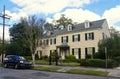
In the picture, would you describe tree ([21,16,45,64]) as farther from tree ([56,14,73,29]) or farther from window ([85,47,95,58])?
tree ([56,14,73,29])

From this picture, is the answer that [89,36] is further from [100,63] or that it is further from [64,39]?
[100,63]

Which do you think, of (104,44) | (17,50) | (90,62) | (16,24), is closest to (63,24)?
(16,24)

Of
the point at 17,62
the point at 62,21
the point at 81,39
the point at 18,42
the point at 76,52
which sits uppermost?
the point at 62,21

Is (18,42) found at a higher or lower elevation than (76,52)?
higher

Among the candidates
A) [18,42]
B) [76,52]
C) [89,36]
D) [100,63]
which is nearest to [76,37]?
[76,52]

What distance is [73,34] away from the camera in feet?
173

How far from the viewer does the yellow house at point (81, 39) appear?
47.4m

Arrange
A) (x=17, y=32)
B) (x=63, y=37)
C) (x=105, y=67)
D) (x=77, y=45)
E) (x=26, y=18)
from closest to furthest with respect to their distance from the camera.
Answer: (x=105, y=67) → (x=26, y=18) → (x=77, y=45) → (x=63, y=37) → (x=17, y=32)

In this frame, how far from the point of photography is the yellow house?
47375 millimetres

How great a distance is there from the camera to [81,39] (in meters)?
50.6

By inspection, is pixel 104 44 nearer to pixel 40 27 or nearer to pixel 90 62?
pixel 90 62

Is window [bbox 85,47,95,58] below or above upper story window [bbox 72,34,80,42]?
below

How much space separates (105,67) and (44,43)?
31821 mm

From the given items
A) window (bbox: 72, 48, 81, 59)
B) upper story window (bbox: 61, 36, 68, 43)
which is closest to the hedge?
window (bbox: 72, 48, 81, 59)
